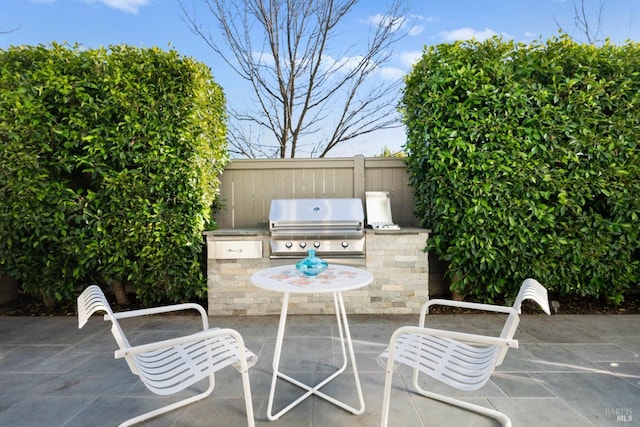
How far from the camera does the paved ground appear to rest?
1.74 m

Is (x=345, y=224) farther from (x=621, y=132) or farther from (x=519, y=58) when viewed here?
(x=621, y=132)

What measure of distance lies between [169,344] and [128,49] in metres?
3.10

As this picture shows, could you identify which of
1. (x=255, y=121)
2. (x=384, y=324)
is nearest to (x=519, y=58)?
(x=384, y=324)

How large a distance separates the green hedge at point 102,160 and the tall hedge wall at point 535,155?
7.85ft

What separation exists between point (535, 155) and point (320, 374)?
110 inches

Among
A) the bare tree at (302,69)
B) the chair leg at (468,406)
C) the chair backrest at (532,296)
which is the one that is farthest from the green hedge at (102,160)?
the chair backrest at (532,296)

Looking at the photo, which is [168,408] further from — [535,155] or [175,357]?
[535,155]

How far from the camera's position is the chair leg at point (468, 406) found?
1.68m

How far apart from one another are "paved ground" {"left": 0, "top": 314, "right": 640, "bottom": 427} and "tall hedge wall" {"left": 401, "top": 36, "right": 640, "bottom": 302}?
0.67 metres

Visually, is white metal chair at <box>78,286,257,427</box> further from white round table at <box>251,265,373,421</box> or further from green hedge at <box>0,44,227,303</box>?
green hedge at <box>0,44,227,303</box>

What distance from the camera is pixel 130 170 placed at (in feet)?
10.4

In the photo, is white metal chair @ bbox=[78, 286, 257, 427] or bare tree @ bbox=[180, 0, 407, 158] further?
bare tree @ bbox=[180, 0, 407, 158]

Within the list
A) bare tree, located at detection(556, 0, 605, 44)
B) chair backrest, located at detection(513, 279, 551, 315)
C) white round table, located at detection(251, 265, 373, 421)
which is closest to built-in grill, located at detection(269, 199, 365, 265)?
white round table, located at detection(251, 265, 373, 421)

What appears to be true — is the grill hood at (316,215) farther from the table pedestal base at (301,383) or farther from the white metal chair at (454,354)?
the white metal chair at (454,354)
